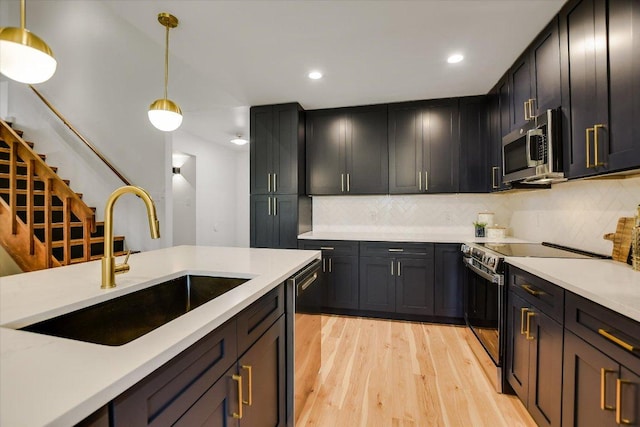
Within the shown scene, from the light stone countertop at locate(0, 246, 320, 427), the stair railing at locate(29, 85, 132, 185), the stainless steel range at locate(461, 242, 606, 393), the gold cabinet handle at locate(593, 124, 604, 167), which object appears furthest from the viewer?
the stair railing at locate(29, 85, 132, 185)

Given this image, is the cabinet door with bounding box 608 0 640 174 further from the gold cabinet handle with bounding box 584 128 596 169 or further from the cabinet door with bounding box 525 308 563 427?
the cabinet door with bounding box 525 308 563 427

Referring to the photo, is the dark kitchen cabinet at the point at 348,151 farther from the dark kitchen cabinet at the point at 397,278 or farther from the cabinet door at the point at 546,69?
the cabinet door at the point at 546,69

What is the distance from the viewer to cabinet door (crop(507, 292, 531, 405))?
1.71 meters

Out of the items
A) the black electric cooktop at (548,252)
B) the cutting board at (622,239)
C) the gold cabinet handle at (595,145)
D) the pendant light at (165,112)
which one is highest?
the pendant light at (165,112)

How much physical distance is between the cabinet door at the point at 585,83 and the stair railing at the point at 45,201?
14.8ft

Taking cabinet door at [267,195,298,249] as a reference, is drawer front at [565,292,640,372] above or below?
below

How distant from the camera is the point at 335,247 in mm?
3291

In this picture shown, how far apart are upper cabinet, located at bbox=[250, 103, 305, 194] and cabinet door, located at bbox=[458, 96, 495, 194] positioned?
1.86m

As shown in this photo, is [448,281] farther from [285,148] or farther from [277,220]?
[285,148]

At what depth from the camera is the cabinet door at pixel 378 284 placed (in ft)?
10.4

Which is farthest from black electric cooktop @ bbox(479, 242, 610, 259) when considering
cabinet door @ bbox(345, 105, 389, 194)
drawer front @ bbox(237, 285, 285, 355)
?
drawer front @ bbox(237, 285, 285, 355)

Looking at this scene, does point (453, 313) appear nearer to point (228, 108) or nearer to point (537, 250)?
point (537, 250)

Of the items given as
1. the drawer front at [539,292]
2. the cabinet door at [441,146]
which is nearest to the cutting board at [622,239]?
the drawer front at [539,292]

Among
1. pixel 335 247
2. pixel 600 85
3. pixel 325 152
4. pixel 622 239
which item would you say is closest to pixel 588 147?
pixel 600 85
